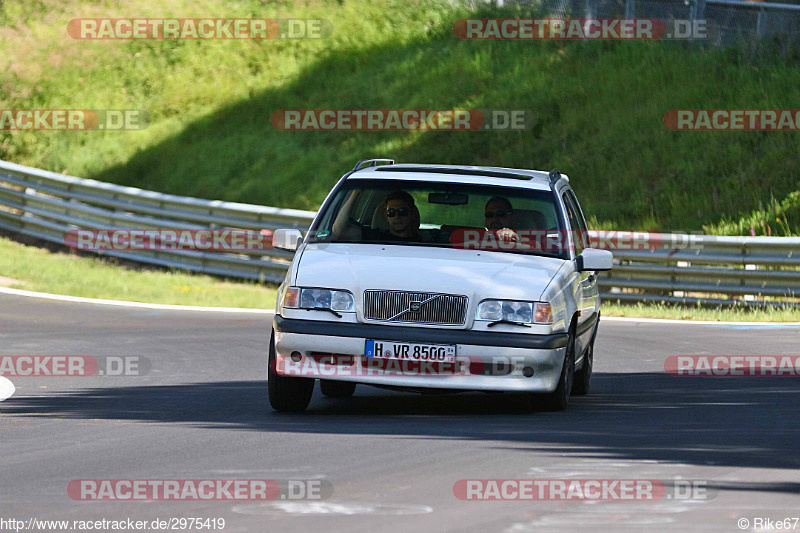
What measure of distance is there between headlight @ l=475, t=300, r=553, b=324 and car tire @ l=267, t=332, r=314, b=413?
1.36 m

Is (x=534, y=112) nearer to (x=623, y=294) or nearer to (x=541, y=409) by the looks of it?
(x=623, y=294)

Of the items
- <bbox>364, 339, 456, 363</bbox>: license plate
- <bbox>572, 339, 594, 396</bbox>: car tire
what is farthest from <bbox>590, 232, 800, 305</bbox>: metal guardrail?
<bbox>364, 339, 456, 363</bbox>: license plate

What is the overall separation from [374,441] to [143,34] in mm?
30231

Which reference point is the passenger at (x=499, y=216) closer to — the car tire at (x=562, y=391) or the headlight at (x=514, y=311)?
the car tire at (x=562, y=391)

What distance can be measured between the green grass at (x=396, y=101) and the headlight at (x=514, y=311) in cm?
1443

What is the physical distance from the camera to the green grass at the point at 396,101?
86.5 feet

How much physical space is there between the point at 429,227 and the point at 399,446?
317 cm

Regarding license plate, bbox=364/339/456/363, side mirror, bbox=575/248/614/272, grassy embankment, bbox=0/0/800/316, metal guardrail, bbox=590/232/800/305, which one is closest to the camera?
license plate, bbox=364/339/456/363

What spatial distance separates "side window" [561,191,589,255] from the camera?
37.9 ft

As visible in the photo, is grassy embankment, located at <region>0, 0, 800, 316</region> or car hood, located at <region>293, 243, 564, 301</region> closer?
car hood, located at <region>293, 243, 564, 301</region>

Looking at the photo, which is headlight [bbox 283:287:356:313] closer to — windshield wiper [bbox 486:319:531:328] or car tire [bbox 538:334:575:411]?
windshield wiper [bbox 486:319:531:328]

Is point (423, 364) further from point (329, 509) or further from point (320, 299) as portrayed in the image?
point (329, 509)

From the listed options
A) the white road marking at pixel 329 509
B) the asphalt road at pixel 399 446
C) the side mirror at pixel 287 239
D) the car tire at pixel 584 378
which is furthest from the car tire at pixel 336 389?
the white road marking at pixel 329 509

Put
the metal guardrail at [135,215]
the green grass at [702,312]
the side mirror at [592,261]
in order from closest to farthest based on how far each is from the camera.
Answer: the side mirror at [592,261] < the green grass at [702,312] < the metal guardrail at [135,215]
